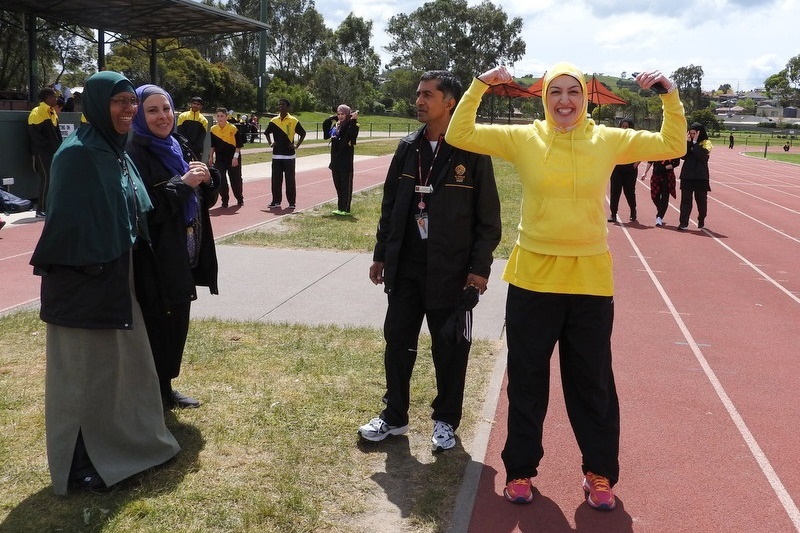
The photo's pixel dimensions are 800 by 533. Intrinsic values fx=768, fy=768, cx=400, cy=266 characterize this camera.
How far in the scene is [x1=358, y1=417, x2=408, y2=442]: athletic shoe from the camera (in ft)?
13.8

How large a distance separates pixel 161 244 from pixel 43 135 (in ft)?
33.5

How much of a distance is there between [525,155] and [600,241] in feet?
1.72

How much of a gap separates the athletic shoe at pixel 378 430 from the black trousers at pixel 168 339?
3.92 feet

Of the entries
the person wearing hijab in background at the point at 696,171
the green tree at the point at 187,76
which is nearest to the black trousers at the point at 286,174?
the person wearing hijab in background at the point at 696,171

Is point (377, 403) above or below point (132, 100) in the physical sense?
below

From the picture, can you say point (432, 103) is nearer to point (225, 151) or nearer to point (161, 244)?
point (161, 244)

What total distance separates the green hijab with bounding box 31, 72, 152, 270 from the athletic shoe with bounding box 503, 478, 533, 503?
2.14 metres

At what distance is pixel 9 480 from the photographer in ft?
12.2

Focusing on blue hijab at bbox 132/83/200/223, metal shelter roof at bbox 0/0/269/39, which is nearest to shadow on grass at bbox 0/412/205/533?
blue hijab at bbox 132/83/200/223

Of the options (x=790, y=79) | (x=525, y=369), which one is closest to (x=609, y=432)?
(x=525, y=369)

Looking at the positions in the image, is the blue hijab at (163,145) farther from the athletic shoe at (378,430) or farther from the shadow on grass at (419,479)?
the shadow on grass at (419,479)

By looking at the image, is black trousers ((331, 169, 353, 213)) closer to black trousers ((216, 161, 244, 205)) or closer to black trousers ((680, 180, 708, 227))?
black trousers ((216, 161, 244, 205))

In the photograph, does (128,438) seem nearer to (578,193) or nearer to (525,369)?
(525,369)

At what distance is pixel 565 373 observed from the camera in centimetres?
370
